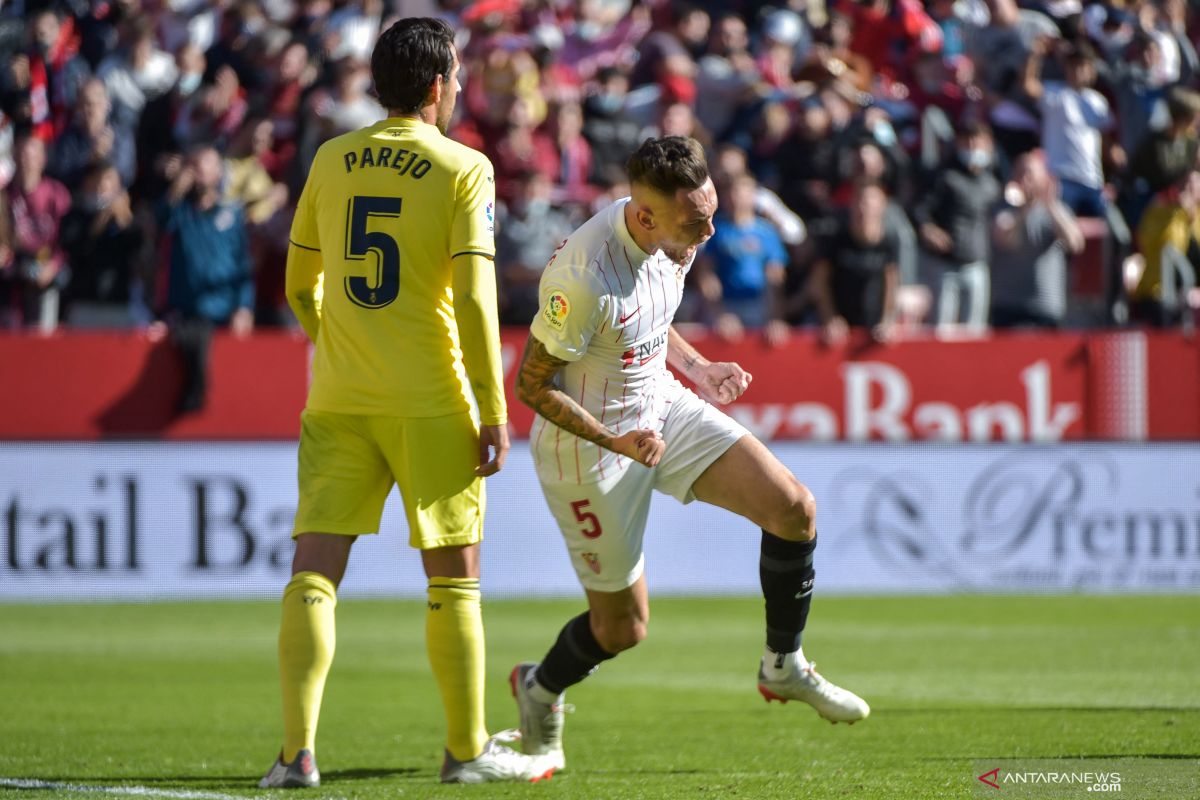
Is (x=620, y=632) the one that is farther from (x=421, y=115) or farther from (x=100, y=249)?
(x=100, y=249)

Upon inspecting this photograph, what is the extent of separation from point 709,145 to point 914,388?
278 cm

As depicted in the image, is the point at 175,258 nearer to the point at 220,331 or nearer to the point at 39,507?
the point at 220,331

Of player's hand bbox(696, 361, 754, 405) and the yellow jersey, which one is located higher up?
the yellow jersey

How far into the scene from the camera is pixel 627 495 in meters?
5.93

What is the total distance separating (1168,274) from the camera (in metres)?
14.7

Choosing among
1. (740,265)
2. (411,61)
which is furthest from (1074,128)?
(411,61)

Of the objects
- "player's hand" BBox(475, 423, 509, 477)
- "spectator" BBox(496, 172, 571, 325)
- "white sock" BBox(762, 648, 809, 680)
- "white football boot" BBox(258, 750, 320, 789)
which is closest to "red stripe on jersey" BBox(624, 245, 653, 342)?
"player's hand" BBox(475, 423, 509, 477)

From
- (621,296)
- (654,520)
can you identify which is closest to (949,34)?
(654,520)

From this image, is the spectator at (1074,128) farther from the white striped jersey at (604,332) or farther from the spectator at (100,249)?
the white striped jersey at (604,332)

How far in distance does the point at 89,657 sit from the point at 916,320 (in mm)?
7521

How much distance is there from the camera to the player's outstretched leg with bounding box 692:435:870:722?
19.1ft

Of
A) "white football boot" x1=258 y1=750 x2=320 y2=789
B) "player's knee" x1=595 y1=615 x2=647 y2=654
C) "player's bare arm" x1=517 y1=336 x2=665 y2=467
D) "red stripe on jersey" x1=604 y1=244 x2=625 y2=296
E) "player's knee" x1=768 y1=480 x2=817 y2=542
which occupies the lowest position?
"white football boot" x1=258 y1=750 x2=320 y2=789

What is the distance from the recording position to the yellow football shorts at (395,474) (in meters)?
5.52

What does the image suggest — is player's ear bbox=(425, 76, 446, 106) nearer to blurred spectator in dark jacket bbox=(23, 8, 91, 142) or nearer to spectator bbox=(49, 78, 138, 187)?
spectator bbox=(49, 78, 138, 187)
